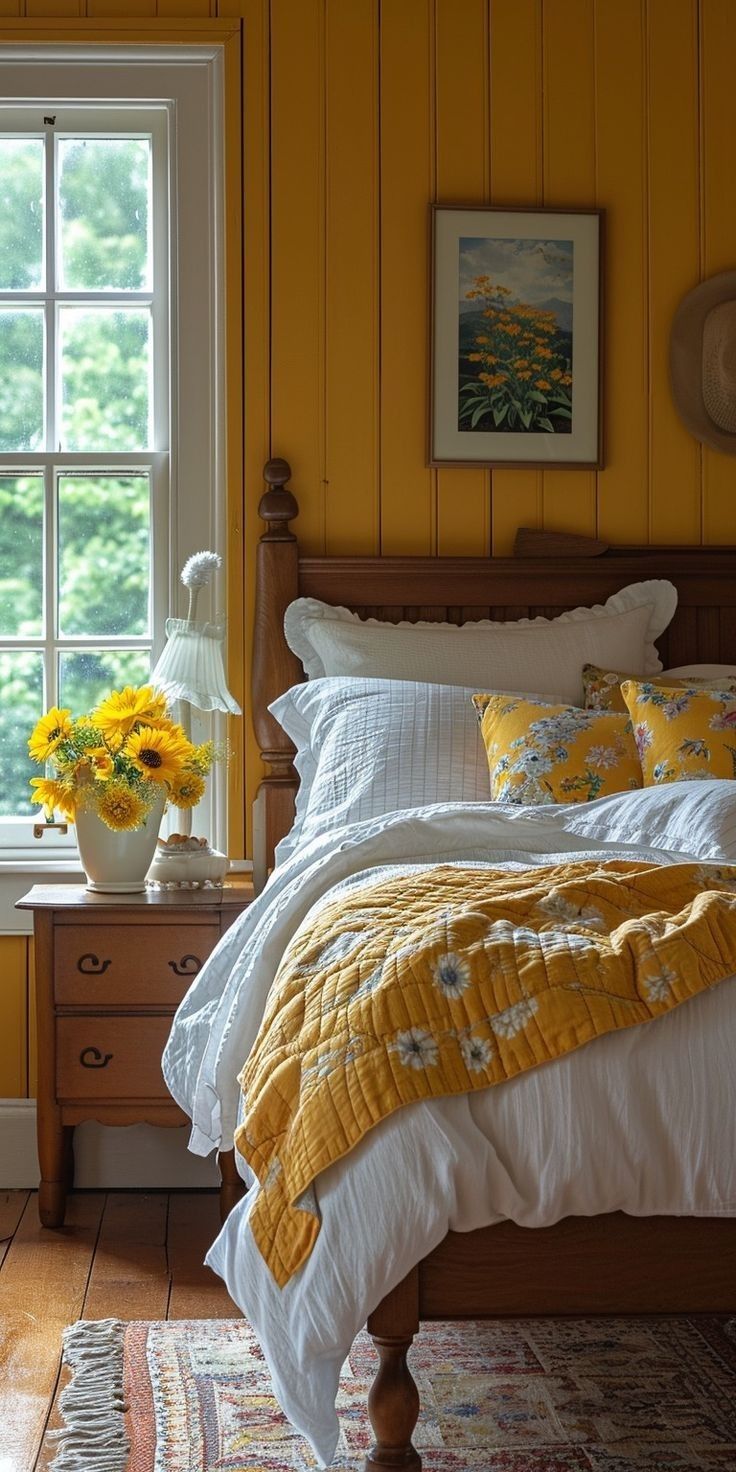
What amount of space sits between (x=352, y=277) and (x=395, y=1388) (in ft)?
8.64

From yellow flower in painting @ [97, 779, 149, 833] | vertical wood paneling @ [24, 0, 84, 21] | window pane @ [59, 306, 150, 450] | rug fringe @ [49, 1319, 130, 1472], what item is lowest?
rug fringe @ [49, 1319, 130, 1472]

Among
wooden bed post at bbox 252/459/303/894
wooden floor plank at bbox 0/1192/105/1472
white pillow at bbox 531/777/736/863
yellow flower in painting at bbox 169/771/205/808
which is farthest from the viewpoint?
wooden bed post at bbox 252/459/303/894

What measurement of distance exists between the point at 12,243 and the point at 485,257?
116 cm

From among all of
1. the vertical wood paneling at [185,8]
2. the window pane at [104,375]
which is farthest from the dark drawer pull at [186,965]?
the vertical wood paneling at [185,8]

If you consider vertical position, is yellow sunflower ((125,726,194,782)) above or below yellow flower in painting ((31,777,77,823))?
above

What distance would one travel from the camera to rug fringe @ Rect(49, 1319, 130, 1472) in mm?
1957

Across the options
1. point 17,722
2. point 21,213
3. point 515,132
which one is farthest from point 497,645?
point 21,213

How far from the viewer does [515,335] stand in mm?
3480

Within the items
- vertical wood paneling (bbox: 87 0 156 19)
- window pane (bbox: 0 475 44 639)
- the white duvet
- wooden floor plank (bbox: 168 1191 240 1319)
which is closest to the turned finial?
window pane (bbox: 0 475 44 639)

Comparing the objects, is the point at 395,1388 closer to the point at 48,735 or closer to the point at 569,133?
the point at 48,735

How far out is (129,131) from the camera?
3.50 m

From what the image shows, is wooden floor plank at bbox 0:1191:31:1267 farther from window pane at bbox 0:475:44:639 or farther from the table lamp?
window pane at bbox 0:475:44:639

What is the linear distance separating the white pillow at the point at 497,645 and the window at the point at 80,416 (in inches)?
17.6

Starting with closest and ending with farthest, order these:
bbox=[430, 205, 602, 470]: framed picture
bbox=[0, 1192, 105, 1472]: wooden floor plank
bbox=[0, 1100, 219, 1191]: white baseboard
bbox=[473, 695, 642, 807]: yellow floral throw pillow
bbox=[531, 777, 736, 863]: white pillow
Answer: bbox=[0, 1192, 105, 1472]: wooden floor plank, bbox=[531, 777, 736, 863]: white pillow, bbox=[473, 695, 642, 807]: yellow floral throw pillow, bbox=[0, 1100, 219, 1191]: white baseboard, bbox=[430, 205, 602, 470]: framed picture
